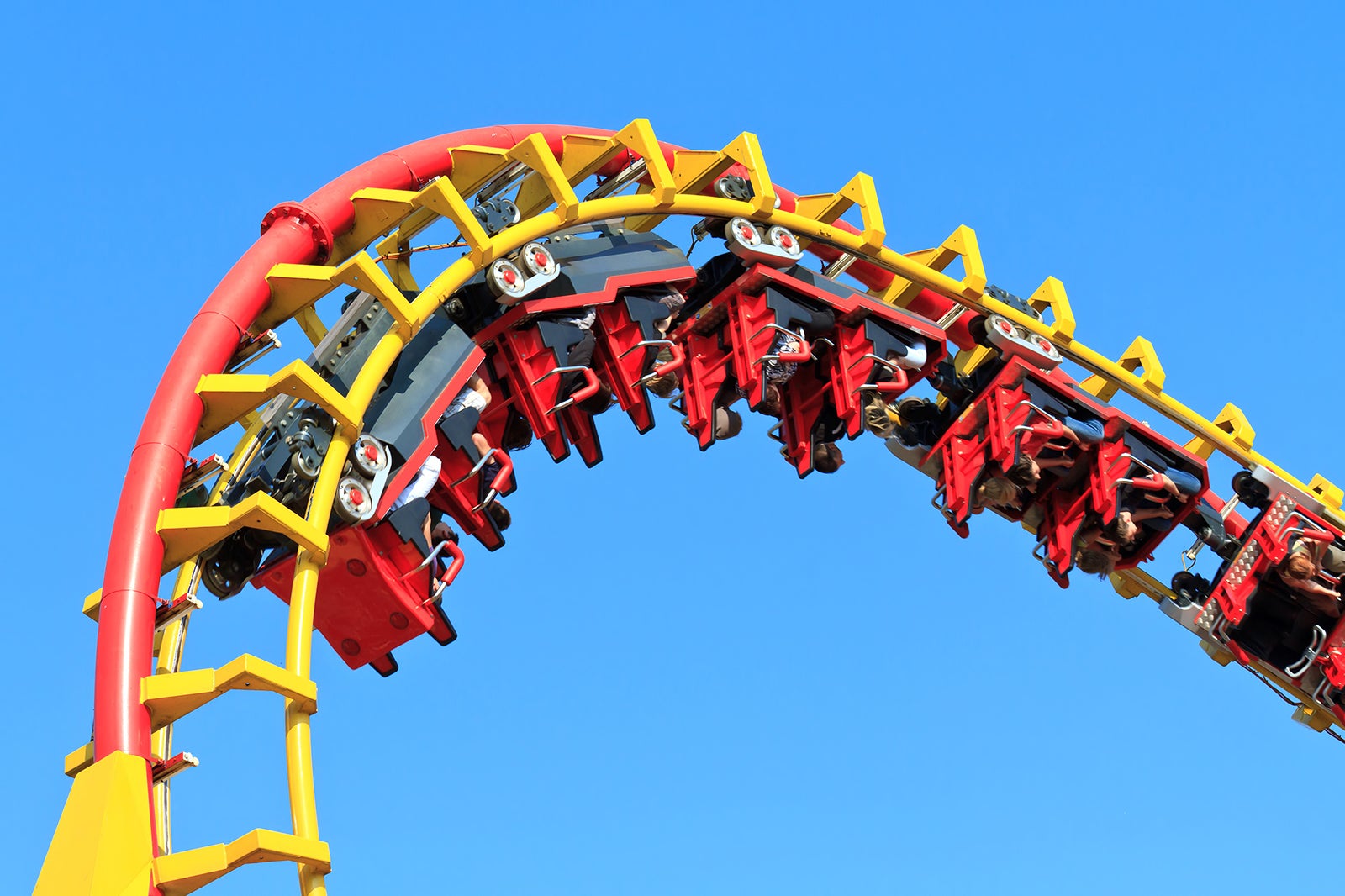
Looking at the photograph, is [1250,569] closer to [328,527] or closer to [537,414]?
[537,414]

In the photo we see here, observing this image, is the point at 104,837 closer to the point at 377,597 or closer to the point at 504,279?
the point at 377,597

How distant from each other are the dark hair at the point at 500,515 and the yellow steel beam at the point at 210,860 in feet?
16.8

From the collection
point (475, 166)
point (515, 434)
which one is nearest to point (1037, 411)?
point (515, 434)

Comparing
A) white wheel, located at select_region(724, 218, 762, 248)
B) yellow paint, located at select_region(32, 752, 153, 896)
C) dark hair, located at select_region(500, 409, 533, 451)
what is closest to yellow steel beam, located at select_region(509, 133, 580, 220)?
dark hair, located at select_region(500, 409, 533, 451)

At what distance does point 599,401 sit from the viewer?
16750 millimetres

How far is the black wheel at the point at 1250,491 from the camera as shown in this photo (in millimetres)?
21312

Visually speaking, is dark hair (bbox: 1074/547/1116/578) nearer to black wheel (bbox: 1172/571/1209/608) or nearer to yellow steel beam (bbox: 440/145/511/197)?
black wheel (bbox: 1172/571/1209/608)

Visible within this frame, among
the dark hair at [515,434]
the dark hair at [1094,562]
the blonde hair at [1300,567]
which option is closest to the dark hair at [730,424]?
the dark hair at [515,434]

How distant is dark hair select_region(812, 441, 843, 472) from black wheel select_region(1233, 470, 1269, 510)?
5087mm

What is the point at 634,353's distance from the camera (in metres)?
16.6

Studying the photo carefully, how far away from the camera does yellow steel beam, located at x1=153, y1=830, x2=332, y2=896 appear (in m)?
11.3

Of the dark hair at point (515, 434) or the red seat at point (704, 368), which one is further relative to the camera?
the red seat at point (704, 368)

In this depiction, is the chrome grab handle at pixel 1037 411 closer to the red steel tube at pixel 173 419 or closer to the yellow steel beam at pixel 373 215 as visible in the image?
the red steel tube at pixel 173 419

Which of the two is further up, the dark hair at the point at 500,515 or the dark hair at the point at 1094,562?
the dark hair at the point at 1094,562
